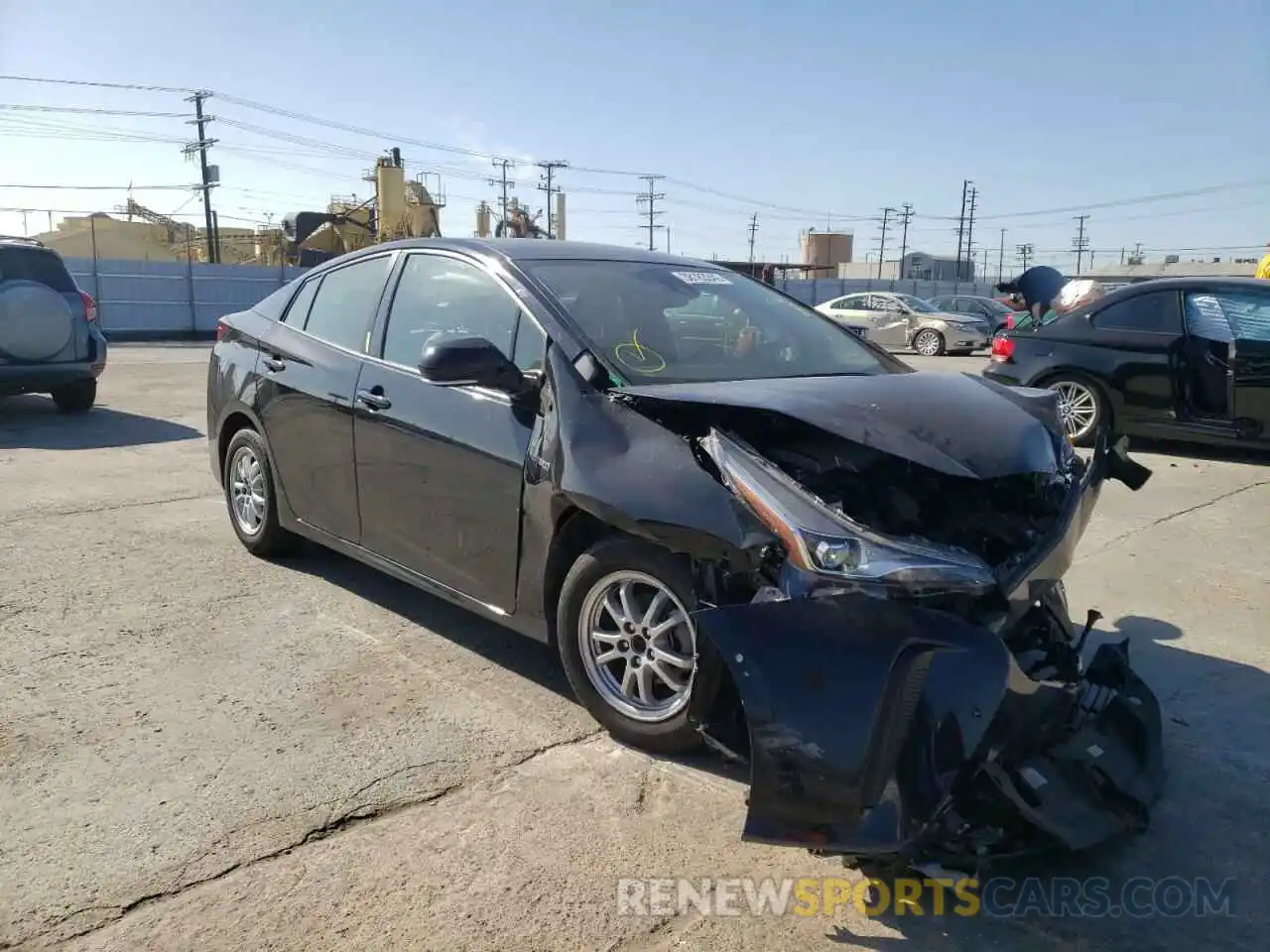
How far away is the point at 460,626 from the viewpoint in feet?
14.6

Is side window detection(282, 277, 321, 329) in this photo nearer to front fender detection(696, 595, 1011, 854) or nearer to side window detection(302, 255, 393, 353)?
side window detection(302, 255, 393, 353)

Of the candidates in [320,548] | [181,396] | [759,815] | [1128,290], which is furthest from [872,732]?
[181,396]

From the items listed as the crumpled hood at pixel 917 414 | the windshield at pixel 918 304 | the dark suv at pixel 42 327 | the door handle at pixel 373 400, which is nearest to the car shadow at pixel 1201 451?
the crumpled hood at pixel 917 414

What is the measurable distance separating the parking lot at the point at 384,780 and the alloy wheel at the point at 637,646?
0.20m

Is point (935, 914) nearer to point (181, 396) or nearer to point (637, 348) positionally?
point (637, 348)

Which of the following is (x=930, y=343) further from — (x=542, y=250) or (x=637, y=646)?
(x=637, y=646)

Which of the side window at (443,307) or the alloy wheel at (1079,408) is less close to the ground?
the side window at (443,307)

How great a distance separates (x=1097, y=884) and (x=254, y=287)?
3136 centimetres

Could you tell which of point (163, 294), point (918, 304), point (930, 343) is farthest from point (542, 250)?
point (163, 294)

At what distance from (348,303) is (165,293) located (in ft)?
88.1

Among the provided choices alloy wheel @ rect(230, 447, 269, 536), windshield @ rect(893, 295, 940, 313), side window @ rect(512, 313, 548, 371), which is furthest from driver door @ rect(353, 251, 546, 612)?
windshield @ rect(893, 295, 940, 313)

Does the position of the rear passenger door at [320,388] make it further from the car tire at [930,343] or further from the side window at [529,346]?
the car tire at [930,343]

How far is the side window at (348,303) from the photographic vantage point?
4.57 metres

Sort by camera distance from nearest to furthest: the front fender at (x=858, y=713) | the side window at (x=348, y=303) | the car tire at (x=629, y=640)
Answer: the front fender at (x=858, y=713) → the car tire at (x=629, y=640) → the side window at (x=348, y=303)
